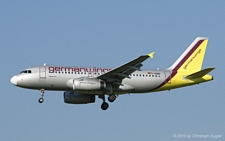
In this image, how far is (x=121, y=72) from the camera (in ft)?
171

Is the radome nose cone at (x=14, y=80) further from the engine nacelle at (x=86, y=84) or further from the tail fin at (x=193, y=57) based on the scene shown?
the tail fin at (x=193, y=57)

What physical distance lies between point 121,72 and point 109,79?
56.6 inches

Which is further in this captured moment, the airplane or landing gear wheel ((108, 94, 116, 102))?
landing gear wheel ((108, 94, 116, 102))

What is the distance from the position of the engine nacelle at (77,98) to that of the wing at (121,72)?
3.68 m

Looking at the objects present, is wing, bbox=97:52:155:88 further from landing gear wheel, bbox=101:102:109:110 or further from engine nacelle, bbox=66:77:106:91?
landing gear wheel, bbox=101:102:109:110

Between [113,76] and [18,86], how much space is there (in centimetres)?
900

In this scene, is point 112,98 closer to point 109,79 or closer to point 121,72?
point 109,79

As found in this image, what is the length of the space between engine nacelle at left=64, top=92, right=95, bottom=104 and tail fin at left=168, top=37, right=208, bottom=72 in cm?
882

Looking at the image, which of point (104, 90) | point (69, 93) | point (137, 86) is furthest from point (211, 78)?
point (69, 93)

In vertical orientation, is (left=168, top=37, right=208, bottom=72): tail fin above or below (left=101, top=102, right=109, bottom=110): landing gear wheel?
above

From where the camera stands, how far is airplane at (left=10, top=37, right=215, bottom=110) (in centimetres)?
5147

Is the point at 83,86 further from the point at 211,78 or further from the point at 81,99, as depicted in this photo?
the point at 211,78

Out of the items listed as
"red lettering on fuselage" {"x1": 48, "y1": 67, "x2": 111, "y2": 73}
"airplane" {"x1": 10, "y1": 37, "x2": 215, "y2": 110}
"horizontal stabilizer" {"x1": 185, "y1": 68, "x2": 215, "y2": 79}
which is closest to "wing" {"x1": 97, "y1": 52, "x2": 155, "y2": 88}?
"airplane" {"x1": 10, "y1": 37, "x2": 215, "y2": 110}

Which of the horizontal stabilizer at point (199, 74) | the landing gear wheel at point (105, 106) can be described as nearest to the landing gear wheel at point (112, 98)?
the landing gear wheel at point (105, 106)
